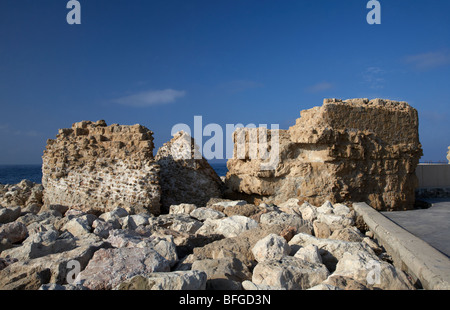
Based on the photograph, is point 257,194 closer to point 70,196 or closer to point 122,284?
point 70,196

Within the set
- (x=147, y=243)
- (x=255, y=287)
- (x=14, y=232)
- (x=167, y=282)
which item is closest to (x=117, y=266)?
(x=167, y=282)

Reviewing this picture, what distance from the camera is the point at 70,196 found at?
279 inches

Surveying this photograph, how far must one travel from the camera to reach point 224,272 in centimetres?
300

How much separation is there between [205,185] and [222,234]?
139 inches

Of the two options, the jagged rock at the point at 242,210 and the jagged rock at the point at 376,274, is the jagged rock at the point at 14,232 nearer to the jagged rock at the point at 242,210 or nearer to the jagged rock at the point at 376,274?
the jagged rock at the point at 242,210

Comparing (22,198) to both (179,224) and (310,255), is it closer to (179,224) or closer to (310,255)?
(179,224)

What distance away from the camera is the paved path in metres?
4.27

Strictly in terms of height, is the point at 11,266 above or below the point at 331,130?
below

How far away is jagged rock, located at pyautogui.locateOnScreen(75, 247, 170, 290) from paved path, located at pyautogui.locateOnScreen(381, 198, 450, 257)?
336 cm

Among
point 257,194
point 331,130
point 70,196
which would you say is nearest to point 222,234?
point 257,194

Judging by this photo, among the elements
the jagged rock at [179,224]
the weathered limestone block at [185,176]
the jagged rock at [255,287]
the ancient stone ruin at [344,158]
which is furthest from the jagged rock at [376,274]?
the weathered limestone block at [185,176]

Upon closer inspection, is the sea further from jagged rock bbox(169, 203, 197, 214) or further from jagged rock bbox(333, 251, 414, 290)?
jagged rock bbox(333, 251, 414, 290)

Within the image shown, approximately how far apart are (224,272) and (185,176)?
206 inches
